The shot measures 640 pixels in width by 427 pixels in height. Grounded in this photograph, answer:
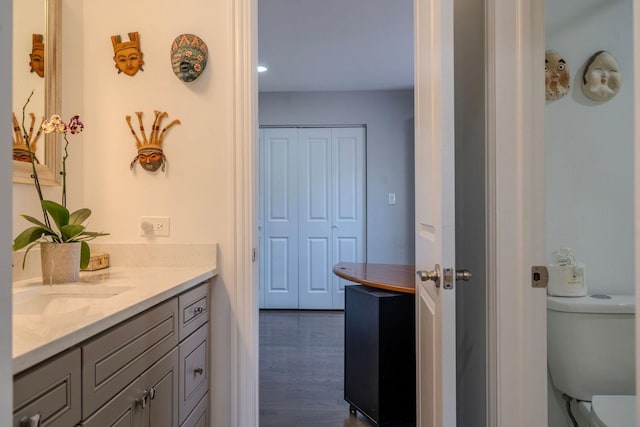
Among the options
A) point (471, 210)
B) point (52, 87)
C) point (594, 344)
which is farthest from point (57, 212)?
point (594, 344)

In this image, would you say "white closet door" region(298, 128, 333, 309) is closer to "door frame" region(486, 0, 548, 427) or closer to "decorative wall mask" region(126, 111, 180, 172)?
"decorative wall mask" region(126, 111, 180, 172)

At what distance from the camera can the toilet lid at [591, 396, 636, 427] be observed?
1171mm

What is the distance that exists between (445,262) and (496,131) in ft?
1.46

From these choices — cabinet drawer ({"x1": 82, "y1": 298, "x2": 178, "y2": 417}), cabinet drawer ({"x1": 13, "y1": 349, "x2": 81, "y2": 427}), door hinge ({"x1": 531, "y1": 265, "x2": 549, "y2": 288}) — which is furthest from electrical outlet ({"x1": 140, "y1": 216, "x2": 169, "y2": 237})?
door hinge ({"x1": 531, "y1": 265, "x2": 549, "y2": 288})

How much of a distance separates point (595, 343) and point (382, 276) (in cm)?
93

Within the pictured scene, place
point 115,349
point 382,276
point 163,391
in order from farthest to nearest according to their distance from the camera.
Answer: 1. point 382,276
2. point 163,391
3. point 115,349

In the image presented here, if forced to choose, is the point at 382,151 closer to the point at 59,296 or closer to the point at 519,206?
the point at 519,206

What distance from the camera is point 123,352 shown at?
93 cm

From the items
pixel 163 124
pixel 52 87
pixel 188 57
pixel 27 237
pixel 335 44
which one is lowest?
pixel 27 237

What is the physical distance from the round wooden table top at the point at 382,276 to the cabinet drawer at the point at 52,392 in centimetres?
132

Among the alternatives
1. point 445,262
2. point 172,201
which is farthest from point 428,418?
point 172,201

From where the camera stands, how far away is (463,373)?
1.54 meters

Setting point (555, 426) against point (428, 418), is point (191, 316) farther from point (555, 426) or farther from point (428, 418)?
point (555, 426)

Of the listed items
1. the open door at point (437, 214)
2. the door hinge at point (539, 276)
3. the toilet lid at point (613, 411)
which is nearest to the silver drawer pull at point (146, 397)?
the open door at point (437, 214)
